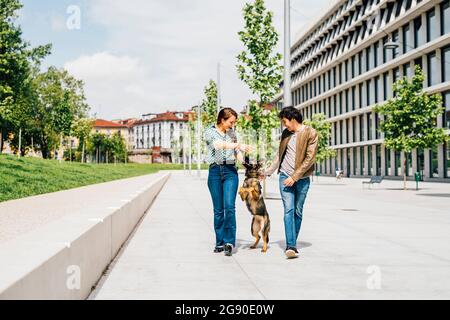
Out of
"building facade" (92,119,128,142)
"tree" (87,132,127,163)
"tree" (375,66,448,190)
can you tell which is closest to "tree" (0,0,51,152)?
"tree" (375,66,448,190)

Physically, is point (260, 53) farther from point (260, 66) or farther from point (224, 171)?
point (224, 171)

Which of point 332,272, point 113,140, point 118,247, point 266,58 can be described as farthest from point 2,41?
point 113,140

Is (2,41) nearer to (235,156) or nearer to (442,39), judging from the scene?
(442,39)

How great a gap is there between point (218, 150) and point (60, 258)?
11.5 feet

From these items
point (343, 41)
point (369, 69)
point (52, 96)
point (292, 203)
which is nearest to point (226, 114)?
point (292, 203)

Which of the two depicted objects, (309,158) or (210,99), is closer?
(309,158)

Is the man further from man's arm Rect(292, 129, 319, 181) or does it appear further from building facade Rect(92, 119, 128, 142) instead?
building facade Rect(92, 119, 128, 142)

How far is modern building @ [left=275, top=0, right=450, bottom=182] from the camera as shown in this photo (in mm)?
40094

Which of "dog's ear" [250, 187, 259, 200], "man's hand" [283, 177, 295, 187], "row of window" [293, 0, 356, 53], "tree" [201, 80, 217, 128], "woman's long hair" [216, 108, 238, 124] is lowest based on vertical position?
"dog's ear" [250, 187, 259, 200]

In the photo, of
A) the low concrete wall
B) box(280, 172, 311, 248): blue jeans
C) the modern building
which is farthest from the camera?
the modern building

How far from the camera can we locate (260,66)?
22719 mm

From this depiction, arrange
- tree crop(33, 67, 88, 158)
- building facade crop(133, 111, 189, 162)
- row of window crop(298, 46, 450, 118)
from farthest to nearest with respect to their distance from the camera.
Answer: building facade crop(133, 111, 189, 162) → tree crop(33, 67, 88, 158) → row of window crop(298, 46, 450, 118)

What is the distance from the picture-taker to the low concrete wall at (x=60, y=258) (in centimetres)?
306

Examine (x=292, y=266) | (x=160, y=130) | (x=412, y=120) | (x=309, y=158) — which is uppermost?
(x=160, y=130)
